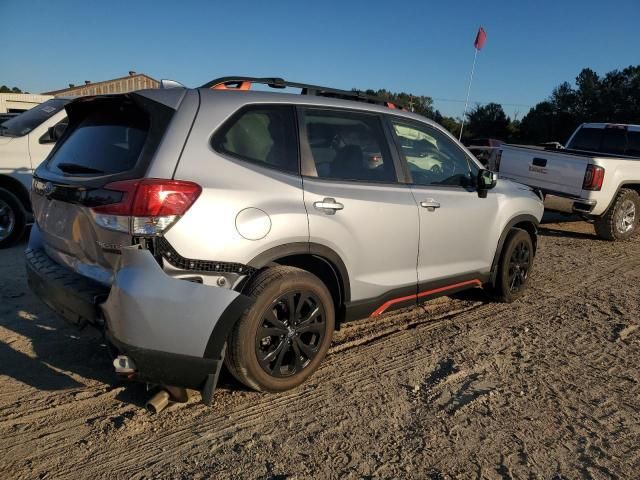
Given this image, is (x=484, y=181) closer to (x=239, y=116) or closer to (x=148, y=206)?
(x=239, y=116)

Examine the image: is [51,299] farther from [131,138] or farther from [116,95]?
[116,95]

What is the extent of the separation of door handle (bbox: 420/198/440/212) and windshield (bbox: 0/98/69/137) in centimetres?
512

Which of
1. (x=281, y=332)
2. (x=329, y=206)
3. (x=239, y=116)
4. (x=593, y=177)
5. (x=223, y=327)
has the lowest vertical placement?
(x=281, y=332)

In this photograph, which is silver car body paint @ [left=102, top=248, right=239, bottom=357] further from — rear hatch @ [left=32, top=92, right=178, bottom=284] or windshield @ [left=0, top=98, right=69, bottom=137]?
windshield @ [left=0, top=98, right=69, bottom=137]

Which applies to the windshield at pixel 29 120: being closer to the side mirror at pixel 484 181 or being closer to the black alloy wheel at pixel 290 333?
the black alloy wheel at pixel 290 333

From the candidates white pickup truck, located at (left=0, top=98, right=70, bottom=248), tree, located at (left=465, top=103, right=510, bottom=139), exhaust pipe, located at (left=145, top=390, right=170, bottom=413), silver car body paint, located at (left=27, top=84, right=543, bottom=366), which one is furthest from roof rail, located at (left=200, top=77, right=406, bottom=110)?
tree, located at (left=465, top=103, right=510, bottom=139)

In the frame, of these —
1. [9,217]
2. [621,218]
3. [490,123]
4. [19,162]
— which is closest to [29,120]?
[19,162]

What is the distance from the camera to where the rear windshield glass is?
9.22 ft

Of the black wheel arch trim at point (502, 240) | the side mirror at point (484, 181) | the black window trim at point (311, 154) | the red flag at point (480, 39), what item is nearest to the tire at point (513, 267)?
the black wheel arch trim at point (502, 240)

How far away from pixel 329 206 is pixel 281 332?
825 mm

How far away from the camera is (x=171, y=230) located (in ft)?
8.36

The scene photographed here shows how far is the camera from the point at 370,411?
3.01 meters

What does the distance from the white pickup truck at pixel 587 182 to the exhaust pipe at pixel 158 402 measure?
22.6 feet

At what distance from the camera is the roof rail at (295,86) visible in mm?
3270
